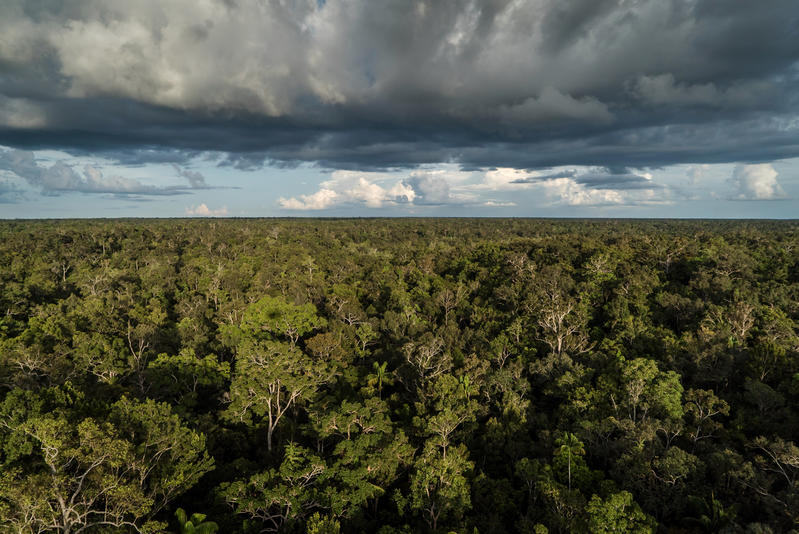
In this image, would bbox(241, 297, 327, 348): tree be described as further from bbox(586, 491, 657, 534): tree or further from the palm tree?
bbox(586, 491, 657, 534): tree

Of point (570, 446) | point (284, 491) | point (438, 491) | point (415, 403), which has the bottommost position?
point (570, 446)

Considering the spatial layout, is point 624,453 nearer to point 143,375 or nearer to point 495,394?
point 495,394

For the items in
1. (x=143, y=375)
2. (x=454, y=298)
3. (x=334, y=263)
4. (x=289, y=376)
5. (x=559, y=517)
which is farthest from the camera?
(x=334, y=263)

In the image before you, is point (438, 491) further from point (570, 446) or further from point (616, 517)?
point (570, 446)

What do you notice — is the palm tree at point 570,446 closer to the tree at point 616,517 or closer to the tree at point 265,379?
the tree at point 616,517

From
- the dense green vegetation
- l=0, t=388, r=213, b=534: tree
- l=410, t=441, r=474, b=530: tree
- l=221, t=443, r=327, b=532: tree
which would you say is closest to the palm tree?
the dense green vegetation

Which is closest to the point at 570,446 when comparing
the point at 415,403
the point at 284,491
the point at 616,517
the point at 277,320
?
the point at 616,517

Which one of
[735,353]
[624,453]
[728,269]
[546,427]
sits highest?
[728,269]

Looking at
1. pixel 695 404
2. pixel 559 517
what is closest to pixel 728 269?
pixel 695 404
